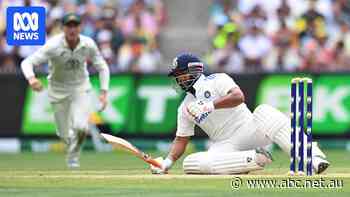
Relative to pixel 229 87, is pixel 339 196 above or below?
below

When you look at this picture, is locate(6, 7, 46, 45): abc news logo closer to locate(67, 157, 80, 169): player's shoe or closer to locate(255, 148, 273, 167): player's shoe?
locate(67, 157, 80, 169): player's shoe

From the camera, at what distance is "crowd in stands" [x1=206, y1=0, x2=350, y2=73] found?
809 inches

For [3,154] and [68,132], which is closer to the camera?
[68,132]

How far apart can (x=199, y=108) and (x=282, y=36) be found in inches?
388

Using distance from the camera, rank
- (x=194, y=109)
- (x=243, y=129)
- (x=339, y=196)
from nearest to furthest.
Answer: (x=339, y=196) → (x=194, y=109) → (x=243, y=129)

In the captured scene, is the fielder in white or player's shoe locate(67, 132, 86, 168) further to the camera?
player's shoe locate(67, 132, 86, 168)

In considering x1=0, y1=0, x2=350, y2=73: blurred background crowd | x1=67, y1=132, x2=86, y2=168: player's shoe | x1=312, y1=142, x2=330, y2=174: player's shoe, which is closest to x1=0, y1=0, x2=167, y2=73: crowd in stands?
x1=0, y1=0, x2=350, y2=73: blurred background crowd

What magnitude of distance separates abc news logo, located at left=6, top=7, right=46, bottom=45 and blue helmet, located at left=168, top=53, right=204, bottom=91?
5.82ft

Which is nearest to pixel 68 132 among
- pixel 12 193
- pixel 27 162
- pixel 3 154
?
pixel 27 162

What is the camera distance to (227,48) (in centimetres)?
2112

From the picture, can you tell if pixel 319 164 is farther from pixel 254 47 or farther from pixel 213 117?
pixel 254 47

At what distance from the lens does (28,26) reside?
41.7 ft

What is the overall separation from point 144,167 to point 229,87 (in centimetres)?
299

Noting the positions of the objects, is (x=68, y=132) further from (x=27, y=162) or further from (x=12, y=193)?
(x=12, y=193)
